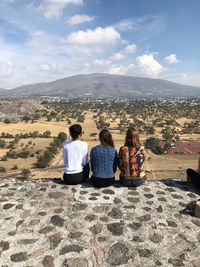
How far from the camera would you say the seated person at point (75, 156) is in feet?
17.9

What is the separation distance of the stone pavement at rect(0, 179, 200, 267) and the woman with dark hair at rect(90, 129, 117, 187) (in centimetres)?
26

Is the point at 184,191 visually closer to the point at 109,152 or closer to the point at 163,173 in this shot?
the point at 109,152

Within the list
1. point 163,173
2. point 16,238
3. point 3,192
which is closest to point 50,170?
point 163,173

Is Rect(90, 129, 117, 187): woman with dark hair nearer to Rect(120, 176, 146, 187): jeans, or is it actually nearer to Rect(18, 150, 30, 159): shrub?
Rect(120, 176, 146, 187): jeans

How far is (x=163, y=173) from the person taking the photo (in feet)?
58.0

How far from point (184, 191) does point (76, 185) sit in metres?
2.39

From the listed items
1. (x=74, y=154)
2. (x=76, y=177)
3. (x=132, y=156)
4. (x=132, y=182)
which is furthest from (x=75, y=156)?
(x=132, y=182)

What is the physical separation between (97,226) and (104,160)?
1.44 metres

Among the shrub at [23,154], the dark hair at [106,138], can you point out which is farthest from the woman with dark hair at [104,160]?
the shrub at [23,154]

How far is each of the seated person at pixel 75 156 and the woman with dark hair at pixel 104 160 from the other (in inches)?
10.1

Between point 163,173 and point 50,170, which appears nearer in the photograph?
point 163,173

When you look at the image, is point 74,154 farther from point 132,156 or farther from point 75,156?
point 132,156

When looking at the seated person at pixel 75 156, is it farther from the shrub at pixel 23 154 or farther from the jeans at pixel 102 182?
the shrub at pixel 23 154

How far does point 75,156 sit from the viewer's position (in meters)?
5.46
